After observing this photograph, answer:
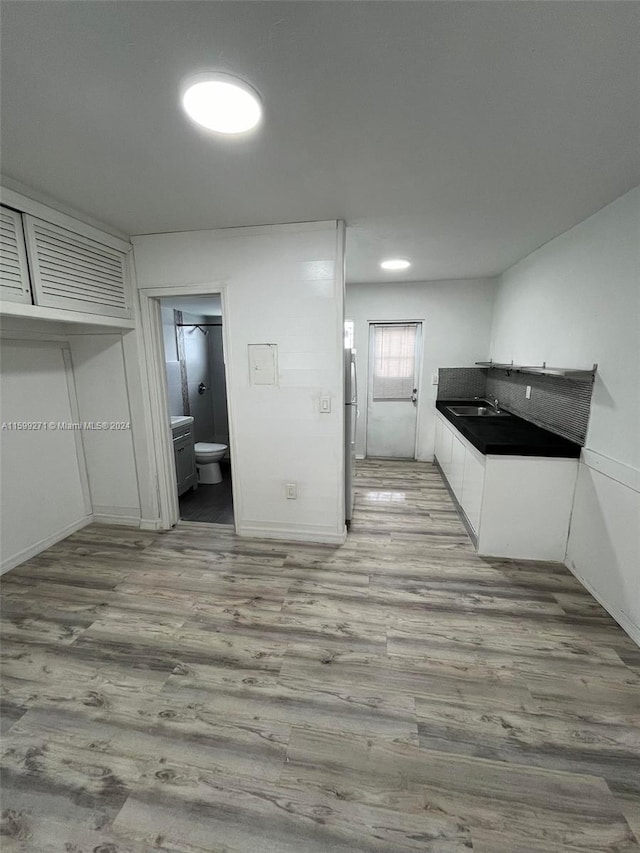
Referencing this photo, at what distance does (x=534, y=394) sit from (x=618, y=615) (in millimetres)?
1840

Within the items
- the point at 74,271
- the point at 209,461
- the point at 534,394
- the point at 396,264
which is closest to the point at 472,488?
the point at 534,394

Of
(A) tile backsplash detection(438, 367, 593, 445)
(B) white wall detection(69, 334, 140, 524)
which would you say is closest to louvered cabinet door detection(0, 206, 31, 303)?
(B) white wall detection(69, 334, 140, 524)

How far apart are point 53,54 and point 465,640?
2936 millimetres

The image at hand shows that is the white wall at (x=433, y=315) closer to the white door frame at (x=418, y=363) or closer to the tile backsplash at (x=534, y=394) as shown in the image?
the white door frame at (x=418, y=363)

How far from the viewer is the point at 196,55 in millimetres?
1051

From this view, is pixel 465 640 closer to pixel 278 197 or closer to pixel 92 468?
pixel 278 197

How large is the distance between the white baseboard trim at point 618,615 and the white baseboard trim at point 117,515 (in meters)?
3.57

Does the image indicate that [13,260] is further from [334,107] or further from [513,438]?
[513,438]

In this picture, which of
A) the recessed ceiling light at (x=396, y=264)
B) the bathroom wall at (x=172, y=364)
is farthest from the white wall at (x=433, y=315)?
the bathroom wall at (x=172, y=364)

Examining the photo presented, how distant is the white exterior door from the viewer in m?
4.69

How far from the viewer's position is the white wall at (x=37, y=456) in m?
2.46

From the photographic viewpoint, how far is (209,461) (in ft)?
13.6

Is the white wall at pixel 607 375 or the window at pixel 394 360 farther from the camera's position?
the window at pixel 394 360

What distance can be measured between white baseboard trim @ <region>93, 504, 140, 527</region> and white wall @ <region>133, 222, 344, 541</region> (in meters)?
1.05
